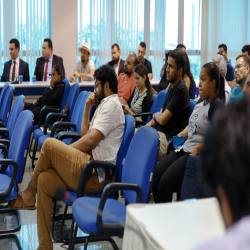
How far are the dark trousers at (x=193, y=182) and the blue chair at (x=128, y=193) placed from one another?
0.38 m

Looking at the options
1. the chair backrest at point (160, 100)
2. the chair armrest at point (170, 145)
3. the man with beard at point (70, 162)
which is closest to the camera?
the man with beard at point (70, 162)

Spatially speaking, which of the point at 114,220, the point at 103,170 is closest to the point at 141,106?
the point at 103,170

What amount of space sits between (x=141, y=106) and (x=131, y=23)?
5447 mm

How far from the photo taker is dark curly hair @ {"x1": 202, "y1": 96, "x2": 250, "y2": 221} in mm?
528

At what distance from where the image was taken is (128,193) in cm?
226

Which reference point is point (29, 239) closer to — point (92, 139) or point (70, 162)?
point (70, 162)

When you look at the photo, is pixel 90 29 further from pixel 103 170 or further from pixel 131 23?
pixel 103 170

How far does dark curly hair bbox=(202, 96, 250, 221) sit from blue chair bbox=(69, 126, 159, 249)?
1.51m

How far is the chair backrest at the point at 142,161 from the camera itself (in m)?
2.08

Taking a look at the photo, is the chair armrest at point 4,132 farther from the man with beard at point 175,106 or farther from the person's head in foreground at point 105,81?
the man with beard at point 175,106

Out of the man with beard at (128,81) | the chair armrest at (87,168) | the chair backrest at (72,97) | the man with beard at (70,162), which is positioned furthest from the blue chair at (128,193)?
the man with beard at (128,81)

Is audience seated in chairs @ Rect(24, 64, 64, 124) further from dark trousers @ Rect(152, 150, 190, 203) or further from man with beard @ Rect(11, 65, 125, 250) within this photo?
dark trousers @ Rect(152, 150, 190, 203)

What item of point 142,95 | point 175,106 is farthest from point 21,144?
point 142,95

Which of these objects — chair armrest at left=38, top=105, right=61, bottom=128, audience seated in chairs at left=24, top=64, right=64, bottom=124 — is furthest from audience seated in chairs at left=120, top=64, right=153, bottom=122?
audience seated in chairs at left=24, top=64, right=64, bottom=124
